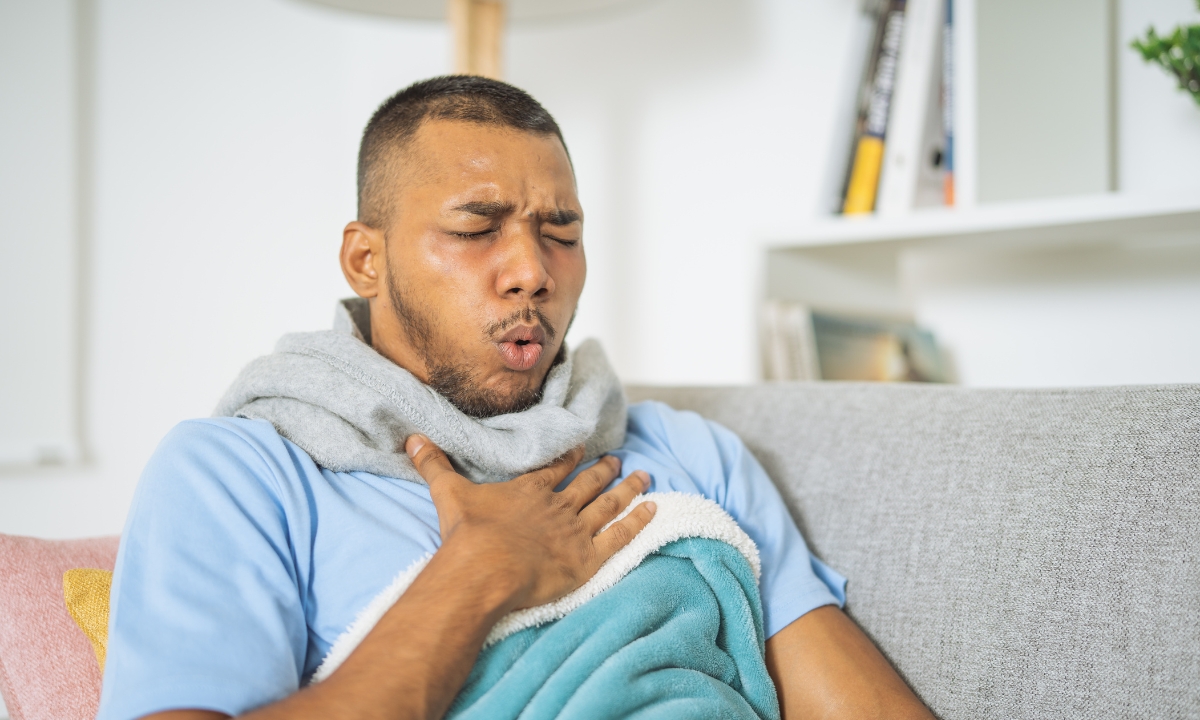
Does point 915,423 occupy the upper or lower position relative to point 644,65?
lower

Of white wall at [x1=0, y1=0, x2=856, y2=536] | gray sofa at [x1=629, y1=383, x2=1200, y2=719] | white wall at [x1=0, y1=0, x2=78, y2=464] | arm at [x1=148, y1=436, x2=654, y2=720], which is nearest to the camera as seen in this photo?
arm at [x1=148, y1=436, x2=654, y2=720]

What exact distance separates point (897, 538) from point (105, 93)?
75.5 inches

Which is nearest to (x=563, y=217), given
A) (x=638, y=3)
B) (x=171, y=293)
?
(x=638, y=3)

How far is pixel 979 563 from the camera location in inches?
33.3

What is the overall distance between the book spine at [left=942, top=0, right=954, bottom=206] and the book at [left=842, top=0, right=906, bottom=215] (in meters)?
0.08

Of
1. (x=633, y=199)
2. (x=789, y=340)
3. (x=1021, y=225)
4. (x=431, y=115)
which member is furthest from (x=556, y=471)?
(x=633, y=199)

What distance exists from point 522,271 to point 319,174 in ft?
4.83

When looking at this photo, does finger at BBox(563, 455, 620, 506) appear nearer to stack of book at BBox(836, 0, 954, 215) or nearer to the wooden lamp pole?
stack of book at BBox(836, 0, 954, 215)

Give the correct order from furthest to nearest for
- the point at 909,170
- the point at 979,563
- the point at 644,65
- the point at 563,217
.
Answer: the point at 644,65 < the point at 909,170 < the point at 563,217 < the point at 979,563

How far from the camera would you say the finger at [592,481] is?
0.86 m

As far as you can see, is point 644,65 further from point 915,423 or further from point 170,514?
point 170,514

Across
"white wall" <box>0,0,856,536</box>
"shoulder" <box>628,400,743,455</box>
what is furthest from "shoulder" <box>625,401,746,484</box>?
"white wall" <box>0,0,856,536</box>

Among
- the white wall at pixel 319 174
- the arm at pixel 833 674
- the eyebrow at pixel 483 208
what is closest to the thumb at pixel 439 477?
the eyebrow at pixel 483 208

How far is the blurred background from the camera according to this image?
1448 mm
